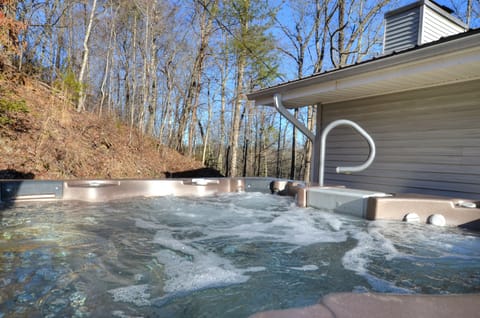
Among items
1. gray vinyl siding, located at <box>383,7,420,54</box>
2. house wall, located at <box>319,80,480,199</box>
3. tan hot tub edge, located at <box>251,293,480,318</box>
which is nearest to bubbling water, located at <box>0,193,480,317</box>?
tan hot tub edge, located at <box>251,293,480,318</box>

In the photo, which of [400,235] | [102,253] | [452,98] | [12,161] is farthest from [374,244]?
[12,161]

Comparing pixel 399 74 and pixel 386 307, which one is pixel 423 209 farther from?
pixel 386 307

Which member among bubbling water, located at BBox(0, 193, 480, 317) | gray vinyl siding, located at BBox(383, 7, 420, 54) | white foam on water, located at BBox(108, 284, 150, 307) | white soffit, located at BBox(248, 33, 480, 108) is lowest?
white foam on water, located at BBox(108, 284, 150, 307)

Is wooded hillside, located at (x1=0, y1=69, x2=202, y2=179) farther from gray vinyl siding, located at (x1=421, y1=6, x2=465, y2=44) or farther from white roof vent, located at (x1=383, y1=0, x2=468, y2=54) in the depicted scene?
gray vinyl siding, located at (x1=421, y1=6, x2=465, y2=44)

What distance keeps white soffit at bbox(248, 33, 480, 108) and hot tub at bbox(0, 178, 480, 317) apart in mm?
1424

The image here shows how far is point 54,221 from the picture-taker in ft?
7.65

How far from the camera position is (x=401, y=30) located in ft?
14.5

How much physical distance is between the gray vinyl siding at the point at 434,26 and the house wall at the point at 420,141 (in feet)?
3.78

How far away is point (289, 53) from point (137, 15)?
16.1 ft

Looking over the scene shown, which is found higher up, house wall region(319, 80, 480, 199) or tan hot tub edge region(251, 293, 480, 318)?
house wall region(319, 80, 480, 199)

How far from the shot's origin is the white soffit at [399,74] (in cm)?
247

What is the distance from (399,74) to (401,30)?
1974 millimetres

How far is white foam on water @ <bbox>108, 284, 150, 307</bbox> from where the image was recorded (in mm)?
1148

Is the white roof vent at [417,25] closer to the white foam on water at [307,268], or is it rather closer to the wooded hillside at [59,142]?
the white foam on water at [307,268]
